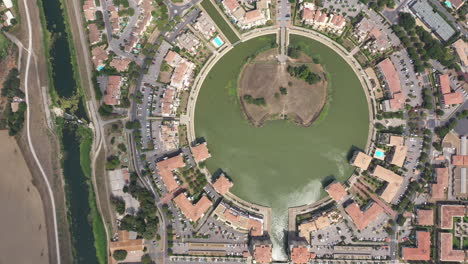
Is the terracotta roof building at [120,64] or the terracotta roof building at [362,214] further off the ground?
the terracotta roof building at [120,64]

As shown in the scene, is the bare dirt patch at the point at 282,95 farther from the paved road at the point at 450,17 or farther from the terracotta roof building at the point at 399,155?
the paved road at the point at 450,17

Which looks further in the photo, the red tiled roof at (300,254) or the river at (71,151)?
the river at (71,151)

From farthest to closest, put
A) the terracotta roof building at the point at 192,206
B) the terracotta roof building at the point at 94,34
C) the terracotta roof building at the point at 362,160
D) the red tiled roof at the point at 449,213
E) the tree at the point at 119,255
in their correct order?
the terracotta roof building at the point at 94,34 < the terracotta roof building at the point at 192,206 < the terracotta roof building at the point at 362,160 < the red tiled roof at the point at 449,213 < the tree at the point at 119,255

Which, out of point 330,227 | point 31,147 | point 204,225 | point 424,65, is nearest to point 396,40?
point 424,65

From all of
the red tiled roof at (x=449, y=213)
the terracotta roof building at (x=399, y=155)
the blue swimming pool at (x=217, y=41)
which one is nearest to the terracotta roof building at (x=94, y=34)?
the blue swimming pool at (x=217, y=41)

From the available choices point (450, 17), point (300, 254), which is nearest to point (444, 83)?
point (450, 17)

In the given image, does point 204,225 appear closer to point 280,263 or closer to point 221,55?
point 280,263

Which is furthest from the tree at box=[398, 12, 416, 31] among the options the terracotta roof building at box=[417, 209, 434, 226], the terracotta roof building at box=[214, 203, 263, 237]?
the terracotta roof building at box=[214, 203, 263, 237]
